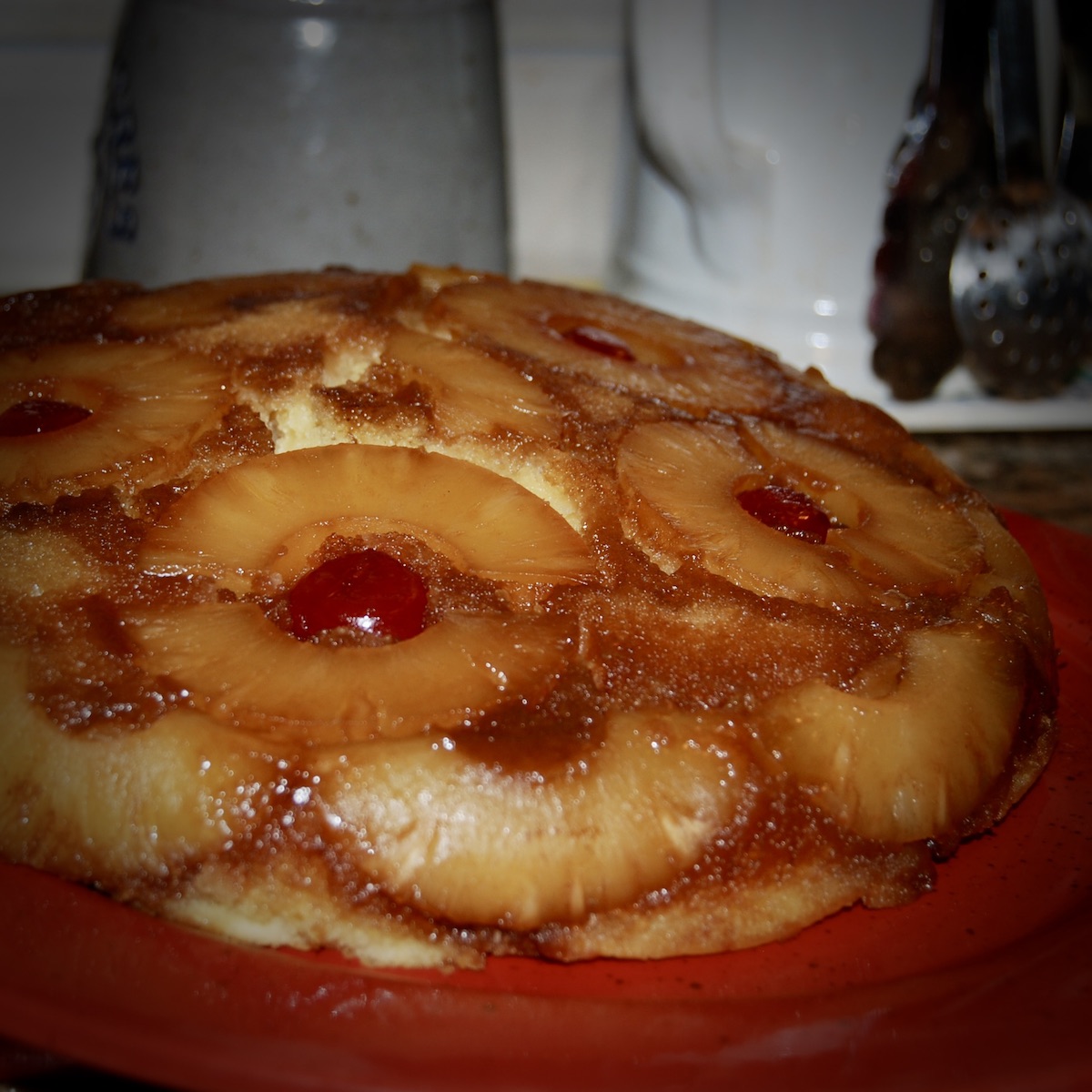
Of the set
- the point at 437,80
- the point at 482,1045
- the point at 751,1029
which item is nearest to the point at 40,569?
the point at 482,1045

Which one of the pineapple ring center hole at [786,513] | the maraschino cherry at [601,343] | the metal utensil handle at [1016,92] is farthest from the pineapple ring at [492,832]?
the metal utensil handle at [1016,92]

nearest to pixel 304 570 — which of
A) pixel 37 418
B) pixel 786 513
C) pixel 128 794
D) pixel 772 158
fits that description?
pixel 128 794

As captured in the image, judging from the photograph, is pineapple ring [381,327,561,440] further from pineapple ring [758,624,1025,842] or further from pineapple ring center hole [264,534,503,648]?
pineapple ring [758,624,1025,842]

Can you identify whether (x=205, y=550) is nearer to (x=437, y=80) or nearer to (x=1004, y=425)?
(x=437, y=80)

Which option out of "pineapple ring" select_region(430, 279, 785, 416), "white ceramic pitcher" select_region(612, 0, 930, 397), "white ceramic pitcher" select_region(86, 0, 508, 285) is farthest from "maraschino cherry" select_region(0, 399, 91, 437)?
"white ceramic pitcher" select_region(612, 0, 930, 397)

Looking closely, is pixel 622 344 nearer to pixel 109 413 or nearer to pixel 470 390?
pixel 470 390

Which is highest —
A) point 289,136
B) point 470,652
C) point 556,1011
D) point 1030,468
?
point 289,136

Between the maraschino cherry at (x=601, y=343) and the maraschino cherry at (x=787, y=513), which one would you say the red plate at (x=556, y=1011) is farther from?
the maraschino cherry at (x=601, y=343)
